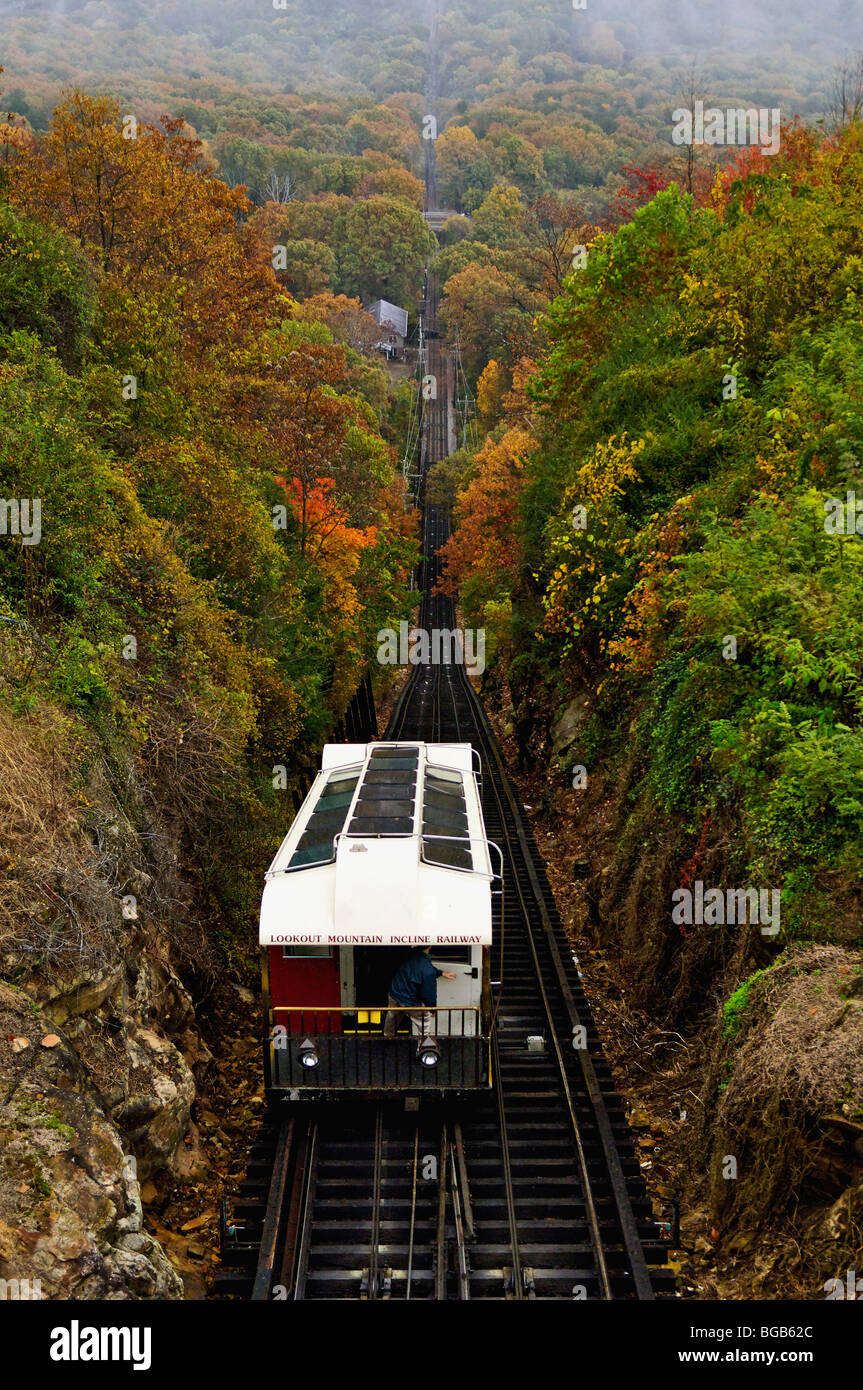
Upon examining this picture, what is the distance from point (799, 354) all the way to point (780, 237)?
3378 mm

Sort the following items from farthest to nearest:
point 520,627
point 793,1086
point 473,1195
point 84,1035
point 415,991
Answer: point 520,627, point 415,991, point 473,1195, point 84,1035, point 793,1086

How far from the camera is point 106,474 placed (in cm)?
1390

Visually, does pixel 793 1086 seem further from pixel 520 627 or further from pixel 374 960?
pixel 520 627

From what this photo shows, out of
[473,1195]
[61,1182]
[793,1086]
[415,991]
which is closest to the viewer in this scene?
[61,1182]

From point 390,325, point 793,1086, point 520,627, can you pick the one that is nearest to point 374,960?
point 793,1086

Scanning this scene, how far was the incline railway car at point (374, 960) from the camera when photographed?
10.7 meters

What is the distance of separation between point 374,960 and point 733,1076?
4366 millimetres

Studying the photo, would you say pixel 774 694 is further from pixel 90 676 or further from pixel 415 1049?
pixel 90 676

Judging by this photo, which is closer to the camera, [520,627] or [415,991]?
[415,991]

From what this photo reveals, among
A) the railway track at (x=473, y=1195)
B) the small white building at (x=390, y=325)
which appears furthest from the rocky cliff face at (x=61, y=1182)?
the small white building at (x=390, y=325)

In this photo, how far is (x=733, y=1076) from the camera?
353 inches

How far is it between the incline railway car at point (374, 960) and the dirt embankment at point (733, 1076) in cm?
248

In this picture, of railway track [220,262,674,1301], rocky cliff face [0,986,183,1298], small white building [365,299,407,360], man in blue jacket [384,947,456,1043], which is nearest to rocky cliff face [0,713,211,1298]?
rocky cliff face [0,986,183,1298]

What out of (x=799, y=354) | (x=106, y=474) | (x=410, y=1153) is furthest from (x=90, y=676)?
(x=799, y=354)
